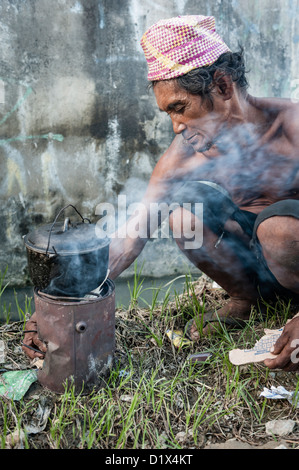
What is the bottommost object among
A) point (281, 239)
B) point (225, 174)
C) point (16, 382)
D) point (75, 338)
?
point (16, 382)

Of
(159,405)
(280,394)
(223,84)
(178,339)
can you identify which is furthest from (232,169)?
(159,405)

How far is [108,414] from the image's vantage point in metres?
2.56

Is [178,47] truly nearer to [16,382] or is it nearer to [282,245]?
[282,245]

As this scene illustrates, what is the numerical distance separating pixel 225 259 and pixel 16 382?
1.63 metres

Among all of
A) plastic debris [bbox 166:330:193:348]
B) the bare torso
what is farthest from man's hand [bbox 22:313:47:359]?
the bare torso

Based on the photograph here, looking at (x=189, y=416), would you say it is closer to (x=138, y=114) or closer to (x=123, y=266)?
(x=123, y=266)

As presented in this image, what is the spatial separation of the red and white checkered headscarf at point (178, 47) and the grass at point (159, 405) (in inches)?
69.9

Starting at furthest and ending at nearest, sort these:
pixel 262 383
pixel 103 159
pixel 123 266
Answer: pixel 103 159 → pixel 123 266 → pixel 262 383

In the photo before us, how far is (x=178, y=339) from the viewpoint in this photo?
3.44 meters

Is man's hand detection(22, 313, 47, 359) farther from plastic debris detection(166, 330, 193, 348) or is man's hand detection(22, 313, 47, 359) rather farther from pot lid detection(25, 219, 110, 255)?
plastic debris detection(166, 330, 193, 348)

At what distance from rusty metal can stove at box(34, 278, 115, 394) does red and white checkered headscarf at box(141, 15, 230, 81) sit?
141cm

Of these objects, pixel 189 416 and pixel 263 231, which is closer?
pixel 189 416
